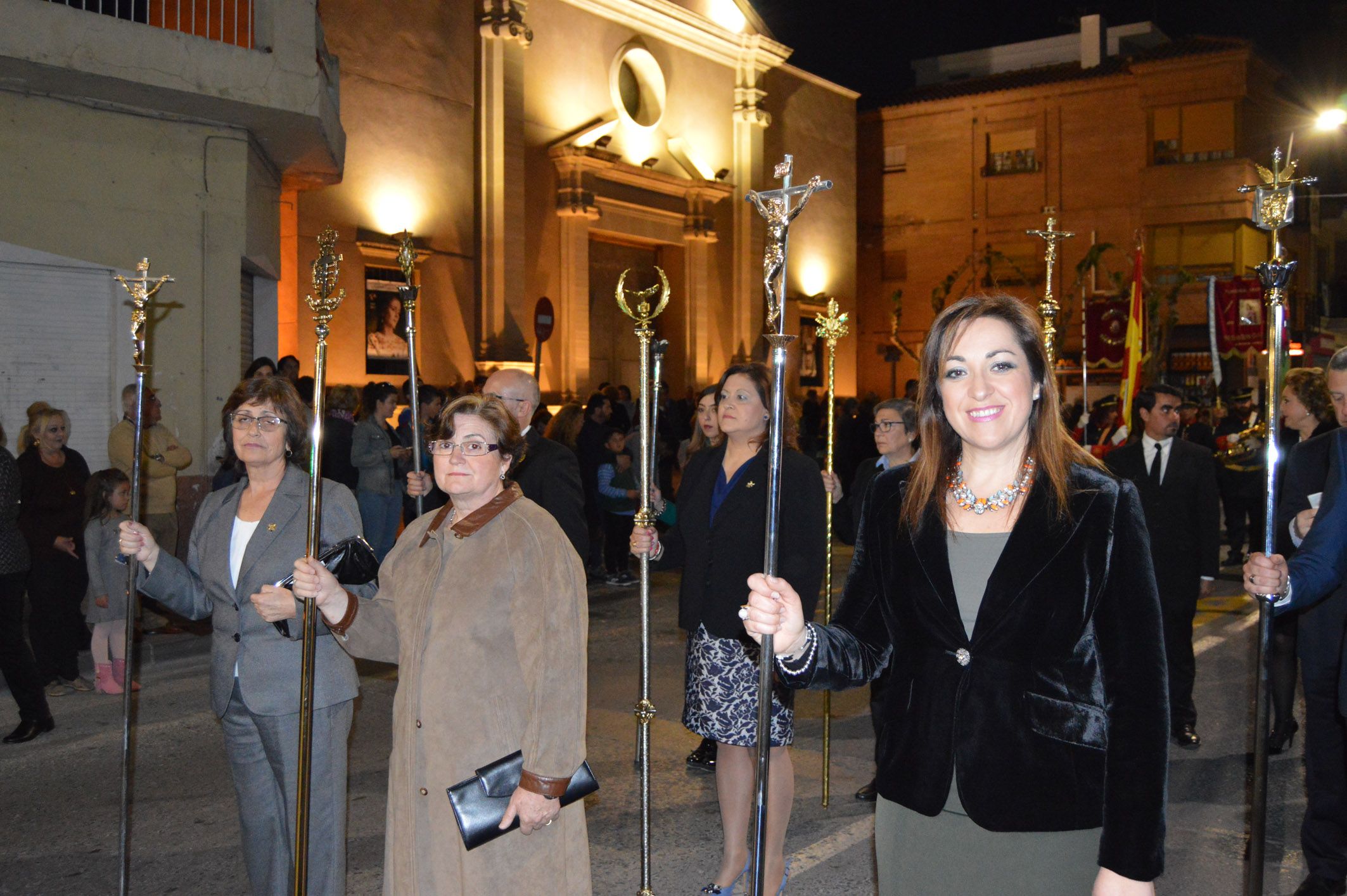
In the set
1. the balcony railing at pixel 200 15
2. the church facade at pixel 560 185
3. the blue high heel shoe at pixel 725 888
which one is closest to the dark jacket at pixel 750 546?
the blue high heel shoe at pixel 725 888

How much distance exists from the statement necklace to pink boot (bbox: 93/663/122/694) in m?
7.26

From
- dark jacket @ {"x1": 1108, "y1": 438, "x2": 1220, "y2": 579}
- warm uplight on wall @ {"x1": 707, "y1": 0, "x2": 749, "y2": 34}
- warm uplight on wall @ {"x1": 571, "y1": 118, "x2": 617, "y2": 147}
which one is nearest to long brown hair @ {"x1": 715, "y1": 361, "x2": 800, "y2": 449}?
dark jacket @ {"x1": 1108, "y1": 438, "x2": 1220, "y2": 579}

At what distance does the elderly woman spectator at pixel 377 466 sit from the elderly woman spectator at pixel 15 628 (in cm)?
408

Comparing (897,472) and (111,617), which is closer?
(897,472)

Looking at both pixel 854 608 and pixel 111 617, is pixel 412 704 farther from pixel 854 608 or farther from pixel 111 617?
pixel 111 617

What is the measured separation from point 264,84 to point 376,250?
22.2 feet

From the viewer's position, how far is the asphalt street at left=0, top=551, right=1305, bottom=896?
502 cm

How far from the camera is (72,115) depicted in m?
10.5

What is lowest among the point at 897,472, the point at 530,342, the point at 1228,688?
the point at 1228,688

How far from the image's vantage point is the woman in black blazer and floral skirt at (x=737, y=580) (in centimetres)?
462

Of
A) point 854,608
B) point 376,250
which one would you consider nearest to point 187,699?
point 854,608

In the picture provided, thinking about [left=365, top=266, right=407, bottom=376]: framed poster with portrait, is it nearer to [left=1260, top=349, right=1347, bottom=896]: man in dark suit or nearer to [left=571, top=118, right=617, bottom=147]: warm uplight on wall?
[left=571, top=118, right=617, bottom=147]: warm uplight on wall

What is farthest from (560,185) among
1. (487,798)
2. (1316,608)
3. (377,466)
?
(487,798)

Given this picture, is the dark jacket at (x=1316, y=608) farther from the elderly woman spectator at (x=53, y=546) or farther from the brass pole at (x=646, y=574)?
the elderly woman spectator at (x=53, y=546)
